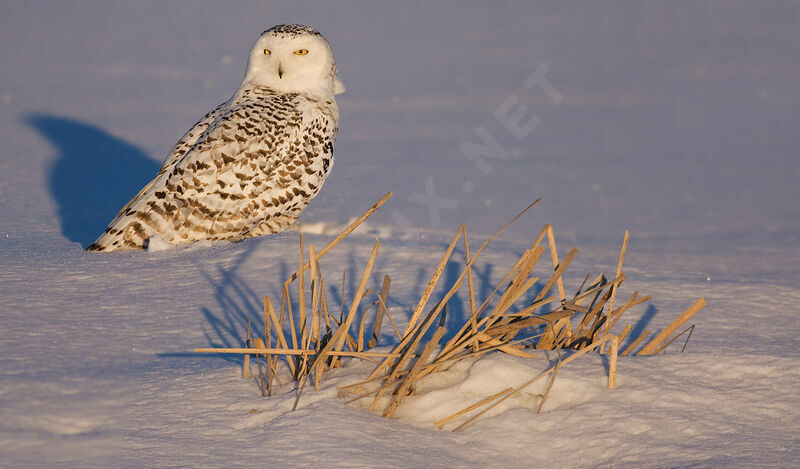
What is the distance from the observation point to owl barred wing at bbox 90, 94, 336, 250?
4109mm

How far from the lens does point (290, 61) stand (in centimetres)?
465

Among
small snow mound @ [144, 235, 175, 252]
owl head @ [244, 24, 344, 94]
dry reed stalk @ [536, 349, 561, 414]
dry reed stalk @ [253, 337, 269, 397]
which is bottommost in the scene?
small snow mound @ [144, 235, 175, 252]

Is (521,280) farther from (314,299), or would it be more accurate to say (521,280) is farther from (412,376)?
(314,299)

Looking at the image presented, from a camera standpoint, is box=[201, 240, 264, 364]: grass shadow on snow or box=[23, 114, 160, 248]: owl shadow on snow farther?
box=[23, 114, 160, 248]: owl shadow on snow

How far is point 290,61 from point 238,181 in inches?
31.6

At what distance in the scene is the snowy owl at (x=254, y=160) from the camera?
412 centimetres

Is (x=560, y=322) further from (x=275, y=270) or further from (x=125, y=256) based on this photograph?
(x=125, y=256)

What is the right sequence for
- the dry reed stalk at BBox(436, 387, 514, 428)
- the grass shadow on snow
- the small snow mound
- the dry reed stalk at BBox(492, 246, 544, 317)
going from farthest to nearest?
the small snow mound, the grass shadow on snow, the dry reed stalk at BBox(492, 246, 544, 317), the dry reed stalk at BBox(436, 387, 514, 428)

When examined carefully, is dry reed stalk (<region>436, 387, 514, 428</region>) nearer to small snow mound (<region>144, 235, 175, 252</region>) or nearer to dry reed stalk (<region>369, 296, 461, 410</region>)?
dry reed stalk (<region>369, 296, 461, 410</region>)

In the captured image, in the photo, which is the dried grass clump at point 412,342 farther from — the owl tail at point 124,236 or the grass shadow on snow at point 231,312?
the owl tail at point 124,236

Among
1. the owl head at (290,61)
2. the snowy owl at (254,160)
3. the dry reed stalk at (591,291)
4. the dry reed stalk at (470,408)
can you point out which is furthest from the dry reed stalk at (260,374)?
the owl head at (290,61)

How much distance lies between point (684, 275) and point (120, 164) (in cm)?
427

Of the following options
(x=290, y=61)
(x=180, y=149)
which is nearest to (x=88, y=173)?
(x=180, y=149)

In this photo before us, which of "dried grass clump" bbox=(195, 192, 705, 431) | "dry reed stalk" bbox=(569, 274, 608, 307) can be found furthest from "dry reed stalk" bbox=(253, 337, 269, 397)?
"dry reed stalk" bbox=(569, 274, 608, 307)
